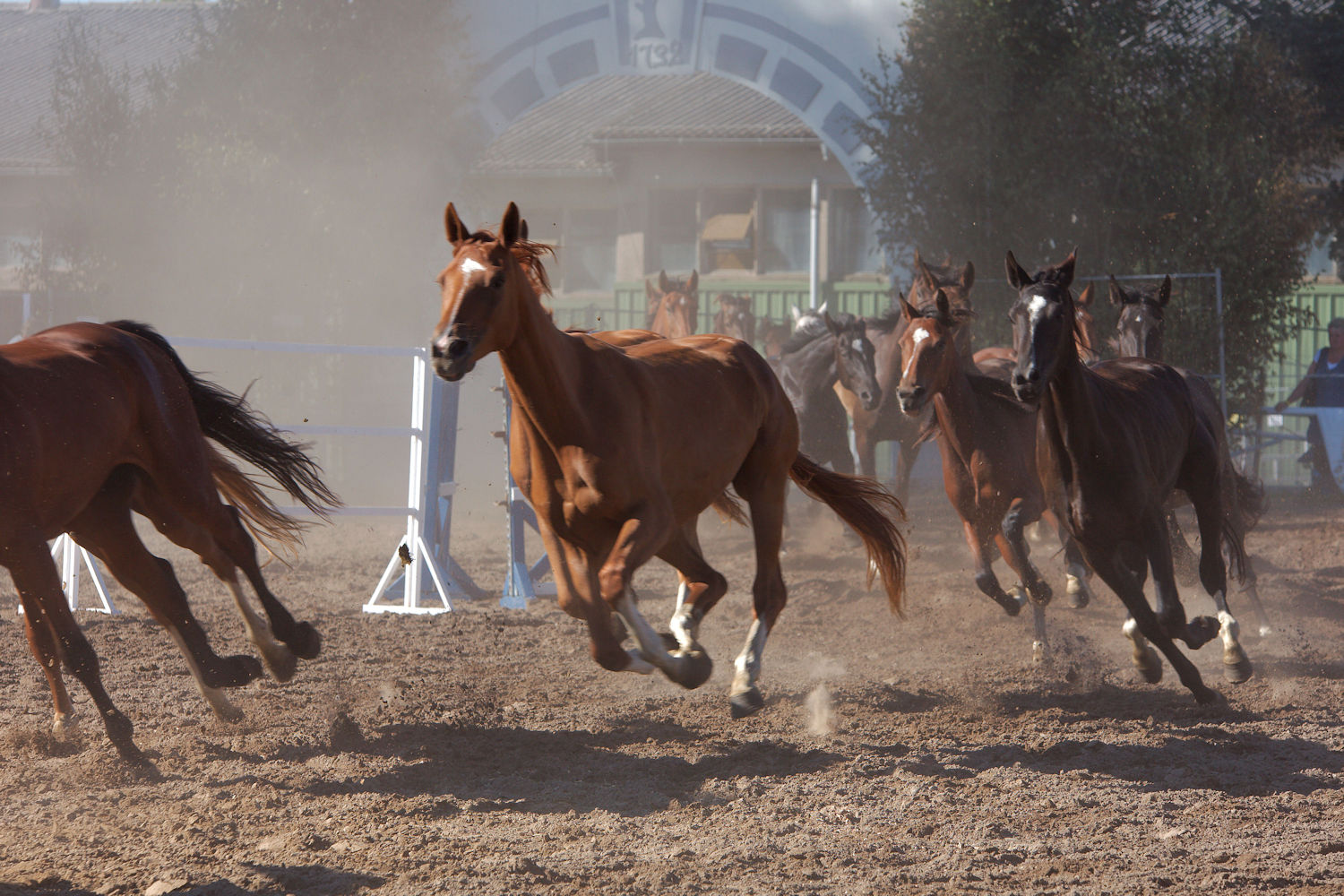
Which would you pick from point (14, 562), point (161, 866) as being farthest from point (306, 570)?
point (161, 866)

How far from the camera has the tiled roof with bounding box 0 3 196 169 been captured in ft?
77.2

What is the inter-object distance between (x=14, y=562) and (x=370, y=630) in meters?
2.95

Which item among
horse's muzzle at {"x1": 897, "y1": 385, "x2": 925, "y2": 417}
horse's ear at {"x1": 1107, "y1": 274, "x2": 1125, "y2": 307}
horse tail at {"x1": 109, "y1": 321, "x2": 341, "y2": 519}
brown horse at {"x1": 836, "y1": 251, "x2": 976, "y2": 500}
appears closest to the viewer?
horse tail at {"x1": 109, "y1": 321, "x2": 341, "y2": 519}

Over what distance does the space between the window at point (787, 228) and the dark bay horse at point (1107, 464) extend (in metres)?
15.4

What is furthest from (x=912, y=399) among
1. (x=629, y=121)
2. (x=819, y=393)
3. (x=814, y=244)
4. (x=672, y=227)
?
(x=629, y=121)

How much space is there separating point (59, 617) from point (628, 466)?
2095 mm

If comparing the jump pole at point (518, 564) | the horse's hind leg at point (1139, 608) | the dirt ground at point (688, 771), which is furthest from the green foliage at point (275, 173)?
the horse's hind leg at point (1139, 608)

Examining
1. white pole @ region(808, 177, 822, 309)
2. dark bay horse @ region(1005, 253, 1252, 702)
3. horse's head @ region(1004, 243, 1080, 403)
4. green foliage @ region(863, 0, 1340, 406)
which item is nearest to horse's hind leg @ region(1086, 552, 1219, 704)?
dark bay horse @ region(1005, 253, 1252, 702)

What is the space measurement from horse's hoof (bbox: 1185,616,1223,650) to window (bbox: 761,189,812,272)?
15.9 meters

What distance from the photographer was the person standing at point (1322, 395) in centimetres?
1300

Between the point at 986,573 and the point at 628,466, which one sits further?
the point at 986,573

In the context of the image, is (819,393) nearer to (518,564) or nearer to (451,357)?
(518,564)

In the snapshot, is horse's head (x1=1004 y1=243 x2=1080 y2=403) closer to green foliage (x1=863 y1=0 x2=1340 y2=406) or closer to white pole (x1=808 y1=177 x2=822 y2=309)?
green foliage (x1=863 y1=0 x2=1340 y2=406)

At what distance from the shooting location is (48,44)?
25.7 metres
